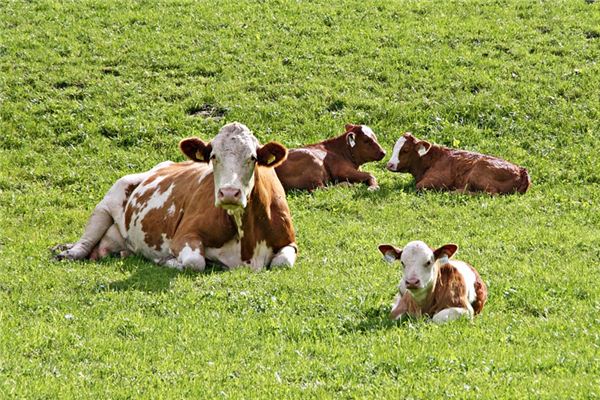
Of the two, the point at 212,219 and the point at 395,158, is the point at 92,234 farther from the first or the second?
the point at 395,158

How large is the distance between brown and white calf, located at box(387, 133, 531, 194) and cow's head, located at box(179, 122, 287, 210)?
6566 mm

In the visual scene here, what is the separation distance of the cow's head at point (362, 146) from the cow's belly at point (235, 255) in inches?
284

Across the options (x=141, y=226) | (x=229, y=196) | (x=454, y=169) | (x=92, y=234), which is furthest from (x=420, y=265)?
(x=454, y=169)

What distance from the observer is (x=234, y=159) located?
14.8 meters

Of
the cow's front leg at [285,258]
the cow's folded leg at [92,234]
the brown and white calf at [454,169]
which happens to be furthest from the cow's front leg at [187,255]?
the brown and white calf at [454,169]

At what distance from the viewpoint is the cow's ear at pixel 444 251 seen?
12.2 metres

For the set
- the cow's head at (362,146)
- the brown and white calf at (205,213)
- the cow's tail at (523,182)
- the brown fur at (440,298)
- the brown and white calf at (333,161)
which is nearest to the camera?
the brown fur at (440,298)

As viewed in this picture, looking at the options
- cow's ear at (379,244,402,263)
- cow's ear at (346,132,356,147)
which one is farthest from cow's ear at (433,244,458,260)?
cow's ear at (346,132,356,147)

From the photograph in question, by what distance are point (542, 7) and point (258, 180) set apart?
21.7 metres

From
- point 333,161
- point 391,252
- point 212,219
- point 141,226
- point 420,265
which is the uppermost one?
point 420,265

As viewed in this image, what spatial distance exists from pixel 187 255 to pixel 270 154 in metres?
1.84

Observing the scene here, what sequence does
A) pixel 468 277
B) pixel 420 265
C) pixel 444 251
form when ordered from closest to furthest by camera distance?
pixel 420 265 < pixel 444 251 < pixel 468 277

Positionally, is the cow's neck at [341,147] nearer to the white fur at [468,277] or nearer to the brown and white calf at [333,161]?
the brown and white calf at [333,161]

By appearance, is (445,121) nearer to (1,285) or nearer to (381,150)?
(381,150)
